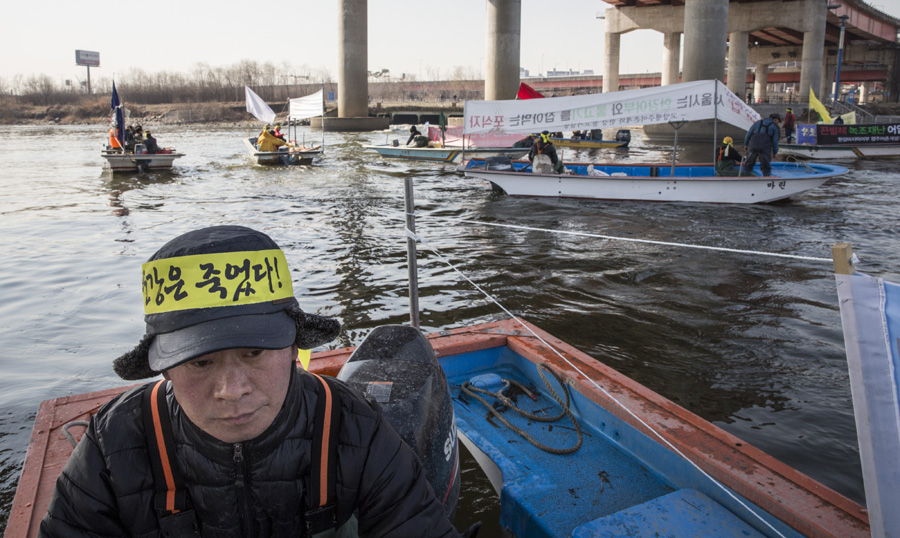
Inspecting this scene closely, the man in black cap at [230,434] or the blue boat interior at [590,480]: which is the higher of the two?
the man in black cap at [230,434]

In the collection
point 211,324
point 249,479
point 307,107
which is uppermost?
point 307,107

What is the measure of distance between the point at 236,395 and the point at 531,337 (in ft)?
12.0

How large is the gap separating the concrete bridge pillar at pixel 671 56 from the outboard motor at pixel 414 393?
55.0 meters

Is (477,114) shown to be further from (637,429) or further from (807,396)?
(637,429)

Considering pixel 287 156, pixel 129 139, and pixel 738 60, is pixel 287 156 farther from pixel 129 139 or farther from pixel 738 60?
pixel 738 60

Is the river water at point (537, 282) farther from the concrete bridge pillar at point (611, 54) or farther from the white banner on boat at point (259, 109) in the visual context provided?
the concrete bridge pillar at point (611, 54)

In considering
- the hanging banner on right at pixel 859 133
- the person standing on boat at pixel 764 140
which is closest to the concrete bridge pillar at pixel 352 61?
the hanging banner on right at pixel 859 133

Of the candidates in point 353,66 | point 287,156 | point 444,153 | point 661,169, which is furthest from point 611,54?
point 661,169

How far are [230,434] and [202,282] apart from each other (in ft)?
1.41

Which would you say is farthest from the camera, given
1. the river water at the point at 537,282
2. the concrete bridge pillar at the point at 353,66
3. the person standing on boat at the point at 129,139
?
the concrete bridge pillar at the point at 353,66

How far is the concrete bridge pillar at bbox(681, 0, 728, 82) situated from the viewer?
1489 inches

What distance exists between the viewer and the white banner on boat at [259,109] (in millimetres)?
27073

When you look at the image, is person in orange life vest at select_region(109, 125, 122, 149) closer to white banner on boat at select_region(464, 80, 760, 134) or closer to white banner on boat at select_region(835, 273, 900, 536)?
white banner on boat at select_region(464, 80, 760, 134)

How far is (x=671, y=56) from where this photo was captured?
52844mm
